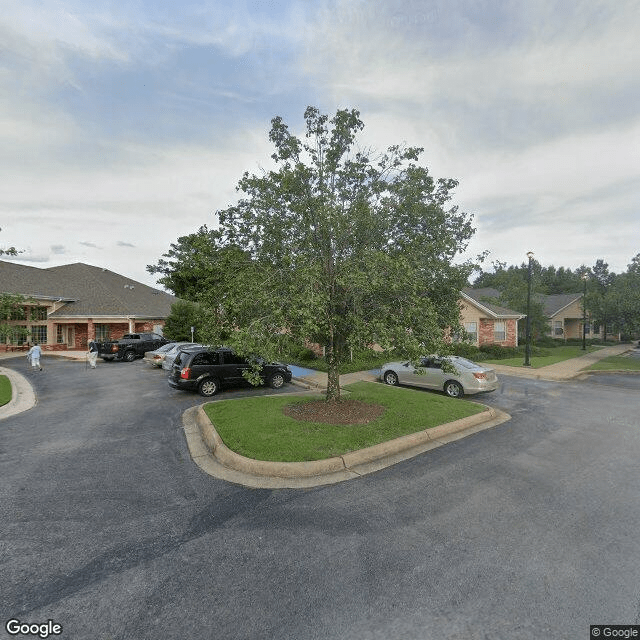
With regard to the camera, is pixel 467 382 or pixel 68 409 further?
pixel 467 382

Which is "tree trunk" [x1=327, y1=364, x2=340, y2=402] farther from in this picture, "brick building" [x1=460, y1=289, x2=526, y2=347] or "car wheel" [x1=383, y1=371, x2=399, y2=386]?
"brick building" [x1=460, y1=289, x2=526, y2=347]

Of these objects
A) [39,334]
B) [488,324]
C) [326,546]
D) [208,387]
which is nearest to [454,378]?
[208,387]

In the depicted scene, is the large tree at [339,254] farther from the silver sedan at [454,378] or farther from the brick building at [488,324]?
the brick building at [488,324]

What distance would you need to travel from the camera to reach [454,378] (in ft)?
41.6

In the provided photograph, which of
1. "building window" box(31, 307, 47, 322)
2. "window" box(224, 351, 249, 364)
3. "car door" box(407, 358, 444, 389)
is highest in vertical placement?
"building window" box(31, 307, 47, 322)

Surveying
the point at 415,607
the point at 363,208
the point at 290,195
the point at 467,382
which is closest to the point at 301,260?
the point at 363,208

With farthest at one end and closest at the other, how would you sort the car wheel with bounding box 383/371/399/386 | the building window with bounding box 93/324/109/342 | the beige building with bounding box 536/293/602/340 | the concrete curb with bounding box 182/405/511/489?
the beige building with bounding box 536/293/602/340, the building window with bounding box 93/324/109/342, the car wheel with bounding box 383/371/399/386, the concrete curb with bounding box 182/405/511/489

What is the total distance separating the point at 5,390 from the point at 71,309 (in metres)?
18.5

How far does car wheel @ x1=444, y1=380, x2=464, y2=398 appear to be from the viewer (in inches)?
495

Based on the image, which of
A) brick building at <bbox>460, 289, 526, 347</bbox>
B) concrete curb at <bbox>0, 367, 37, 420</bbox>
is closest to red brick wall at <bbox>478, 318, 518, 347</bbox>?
brick building at <bbox>460, 289, 526, 347</bbox>

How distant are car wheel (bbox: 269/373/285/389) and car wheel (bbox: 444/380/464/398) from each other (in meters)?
6.56

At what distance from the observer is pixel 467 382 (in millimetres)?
12242

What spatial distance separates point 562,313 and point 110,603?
49154 mm

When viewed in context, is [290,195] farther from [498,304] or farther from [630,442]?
[498,304]
